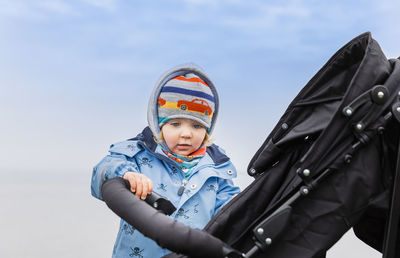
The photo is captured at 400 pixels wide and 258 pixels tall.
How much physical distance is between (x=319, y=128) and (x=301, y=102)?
7.2 inches

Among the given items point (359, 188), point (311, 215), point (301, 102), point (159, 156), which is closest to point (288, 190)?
point (311, 215)

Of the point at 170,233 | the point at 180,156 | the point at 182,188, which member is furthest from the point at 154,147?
Result: the point at 170,233

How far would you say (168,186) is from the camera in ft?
7.18

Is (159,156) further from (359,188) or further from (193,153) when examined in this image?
(359,188)

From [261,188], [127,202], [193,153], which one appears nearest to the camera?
[127,202]

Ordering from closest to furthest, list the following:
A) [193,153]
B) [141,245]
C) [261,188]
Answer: [261,188] < [141,245] < [193,153]

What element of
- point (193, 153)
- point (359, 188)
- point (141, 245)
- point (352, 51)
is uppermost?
point (352, 51)

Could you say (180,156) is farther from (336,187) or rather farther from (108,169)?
(336,187)

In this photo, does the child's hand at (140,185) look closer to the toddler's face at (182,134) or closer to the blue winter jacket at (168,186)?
the blue winter jacket at (168,186)

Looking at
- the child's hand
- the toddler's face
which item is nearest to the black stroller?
the child's hand

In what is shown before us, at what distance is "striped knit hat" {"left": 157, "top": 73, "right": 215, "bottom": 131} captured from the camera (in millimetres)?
2238

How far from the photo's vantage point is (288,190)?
1.55 metres

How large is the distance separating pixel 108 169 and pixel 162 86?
0.59 m

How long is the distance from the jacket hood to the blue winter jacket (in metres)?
0.08
